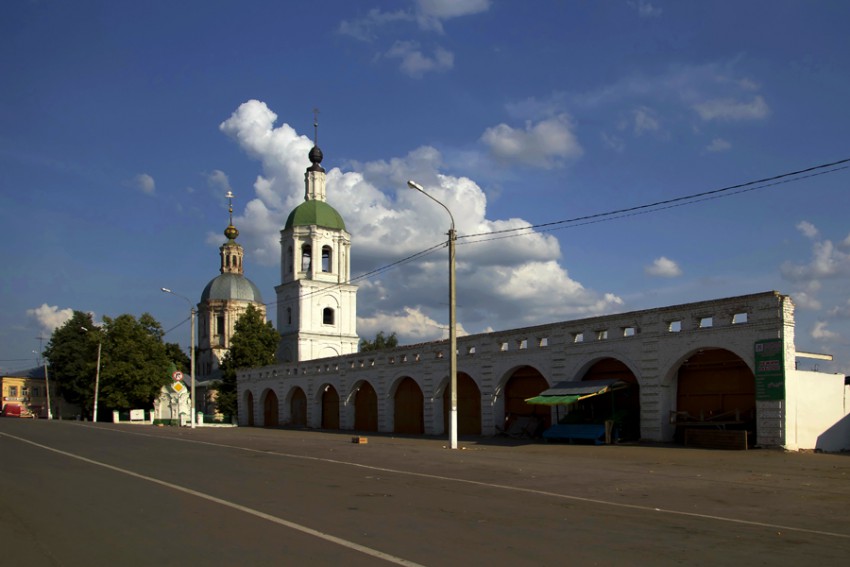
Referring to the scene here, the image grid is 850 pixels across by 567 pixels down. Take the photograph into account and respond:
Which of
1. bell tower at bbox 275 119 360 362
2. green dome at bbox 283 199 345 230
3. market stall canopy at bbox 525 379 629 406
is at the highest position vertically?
green dome at bbox 283 199 345 230

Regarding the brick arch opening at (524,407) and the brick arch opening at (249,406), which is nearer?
the brick arch opening at (524,407)

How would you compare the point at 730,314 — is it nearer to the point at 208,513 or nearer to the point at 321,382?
the point at 208,513

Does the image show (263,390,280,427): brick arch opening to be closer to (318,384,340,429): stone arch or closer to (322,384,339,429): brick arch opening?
(318,384,340,429): stone arch

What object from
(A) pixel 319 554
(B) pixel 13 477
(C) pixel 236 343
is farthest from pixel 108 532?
(C) pixel 236 343

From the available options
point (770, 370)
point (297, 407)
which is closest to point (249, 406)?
point (297, 407)

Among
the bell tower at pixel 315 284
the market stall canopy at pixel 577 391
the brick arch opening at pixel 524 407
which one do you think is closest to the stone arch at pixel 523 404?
the brick arch opening at pixel 524 407

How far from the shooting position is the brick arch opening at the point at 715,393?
23828mm

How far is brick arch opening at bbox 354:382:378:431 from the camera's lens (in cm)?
4403

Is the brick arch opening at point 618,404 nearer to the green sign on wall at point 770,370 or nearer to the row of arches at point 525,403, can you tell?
the row of arches at point 525,403

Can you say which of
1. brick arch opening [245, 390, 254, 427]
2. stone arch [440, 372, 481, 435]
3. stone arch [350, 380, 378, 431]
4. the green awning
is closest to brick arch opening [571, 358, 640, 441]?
the green awning

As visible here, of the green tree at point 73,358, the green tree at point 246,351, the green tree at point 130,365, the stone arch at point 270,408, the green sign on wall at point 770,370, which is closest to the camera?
the green sign on wall at point 770,370

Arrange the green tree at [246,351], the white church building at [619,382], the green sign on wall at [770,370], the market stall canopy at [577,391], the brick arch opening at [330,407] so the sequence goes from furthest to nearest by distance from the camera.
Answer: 1. the green tree at [246,351]
2. the brick arch opening at [330,407]
3. the market stall canopy at [577,391]
4. the white church building at [619,382]
5. the green sign on wall at [770,370]

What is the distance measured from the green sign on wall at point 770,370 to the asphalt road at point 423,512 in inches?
116

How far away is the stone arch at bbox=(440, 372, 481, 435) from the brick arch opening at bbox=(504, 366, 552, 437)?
1.97 m
